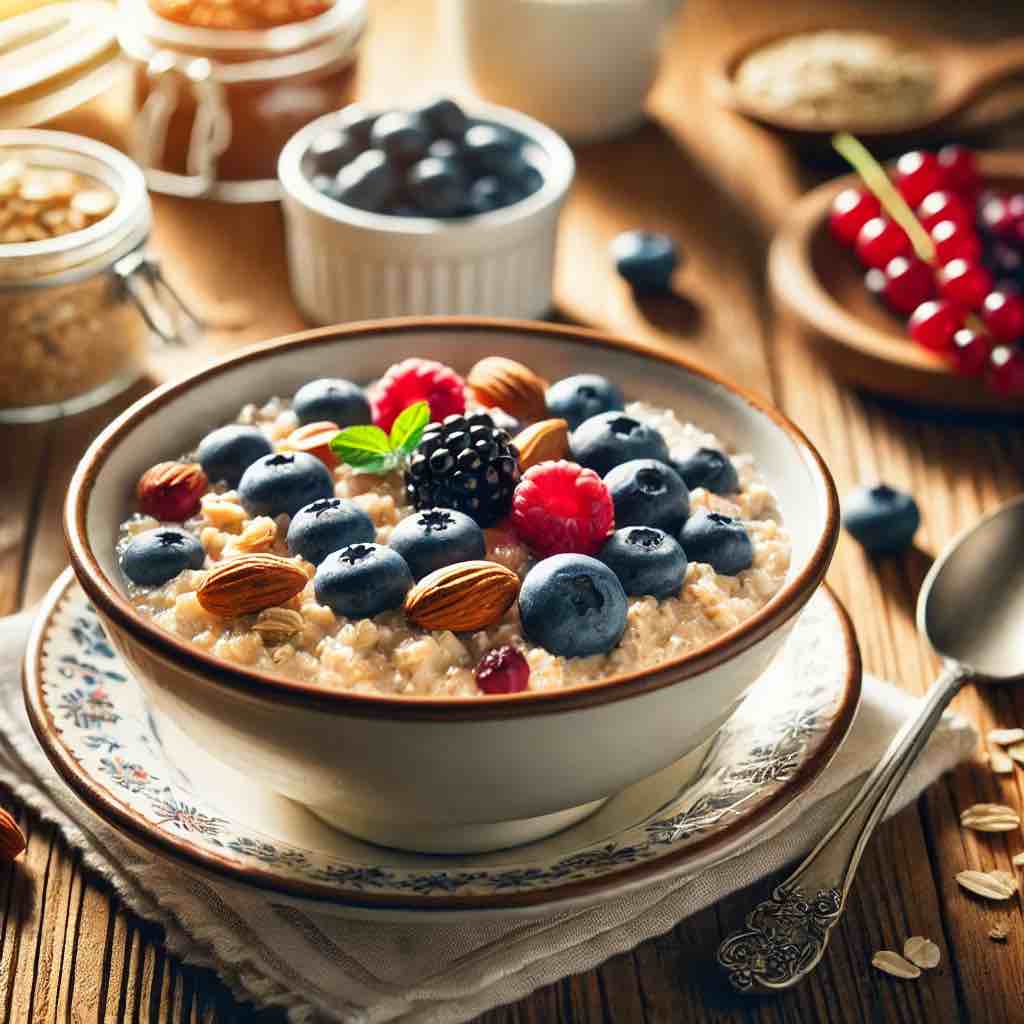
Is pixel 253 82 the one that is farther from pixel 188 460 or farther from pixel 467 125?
pixel 188 460

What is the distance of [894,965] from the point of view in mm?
1102

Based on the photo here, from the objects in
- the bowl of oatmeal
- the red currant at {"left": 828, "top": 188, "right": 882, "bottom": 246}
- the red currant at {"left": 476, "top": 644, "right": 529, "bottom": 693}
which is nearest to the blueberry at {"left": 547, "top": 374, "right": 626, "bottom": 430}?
the bowl of oatmeal

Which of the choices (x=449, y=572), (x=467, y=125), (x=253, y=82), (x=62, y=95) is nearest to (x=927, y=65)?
(x=467, y=125)

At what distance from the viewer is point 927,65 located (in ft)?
8.08

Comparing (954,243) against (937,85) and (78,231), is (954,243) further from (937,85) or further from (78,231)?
(78,231)

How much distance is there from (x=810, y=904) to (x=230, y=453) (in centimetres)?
57

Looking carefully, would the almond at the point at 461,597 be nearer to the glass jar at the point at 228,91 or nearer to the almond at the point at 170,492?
the almond at the point at 170,492

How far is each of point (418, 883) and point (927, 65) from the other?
6.27 feet

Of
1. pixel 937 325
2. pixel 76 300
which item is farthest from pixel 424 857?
pixel 937 325

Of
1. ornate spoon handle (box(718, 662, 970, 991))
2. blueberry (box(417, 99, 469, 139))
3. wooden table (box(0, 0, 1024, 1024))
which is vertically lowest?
wooden table (box(0, 0, 1024, 1024))

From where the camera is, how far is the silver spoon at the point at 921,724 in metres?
1.08

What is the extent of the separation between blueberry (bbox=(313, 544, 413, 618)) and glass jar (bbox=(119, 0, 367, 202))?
1203mm

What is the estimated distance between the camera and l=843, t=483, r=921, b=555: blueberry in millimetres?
1585

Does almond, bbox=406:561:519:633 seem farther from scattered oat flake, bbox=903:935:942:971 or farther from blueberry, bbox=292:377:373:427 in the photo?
scattered oat flake, bbox=903:935:942:971
